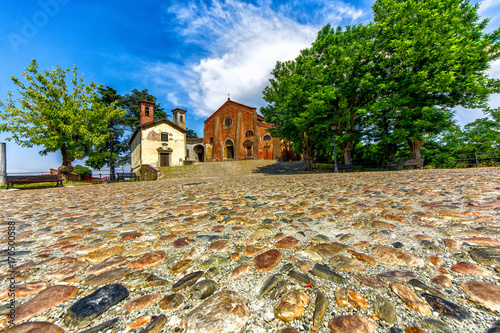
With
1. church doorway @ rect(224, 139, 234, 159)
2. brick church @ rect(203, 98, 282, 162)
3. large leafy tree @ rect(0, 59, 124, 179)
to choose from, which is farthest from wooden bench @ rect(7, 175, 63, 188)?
church doorway @ rect(224, 139, 234, 159)

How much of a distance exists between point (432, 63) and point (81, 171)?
37.1m

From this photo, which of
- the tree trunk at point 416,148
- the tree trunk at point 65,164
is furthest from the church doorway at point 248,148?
the tree trunk at point 65,164

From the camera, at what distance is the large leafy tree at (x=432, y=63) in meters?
11.4

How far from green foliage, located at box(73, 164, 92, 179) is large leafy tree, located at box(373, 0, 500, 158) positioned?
32.9 metres

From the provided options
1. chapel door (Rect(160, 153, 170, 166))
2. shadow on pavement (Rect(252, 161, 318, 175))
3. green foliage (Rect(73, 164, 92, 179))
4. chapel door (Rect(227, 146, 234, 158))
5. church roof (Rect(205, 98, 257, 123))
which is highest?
church roof (Rect(205, 98, 257, 123))

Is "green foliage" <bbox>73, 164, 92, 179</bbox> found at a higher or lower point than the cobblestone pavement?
higher

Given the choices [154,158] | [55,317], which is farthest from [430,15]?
[154,158]

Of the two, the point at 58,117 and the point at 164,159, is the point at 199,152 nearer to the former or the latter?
the point at 164,159

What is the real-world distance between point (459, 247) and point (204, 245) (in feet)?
7.27

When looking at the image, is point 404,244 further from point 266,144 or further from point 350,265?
point 266,144

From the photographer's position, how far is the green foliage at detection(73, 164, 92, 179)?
23730 mm

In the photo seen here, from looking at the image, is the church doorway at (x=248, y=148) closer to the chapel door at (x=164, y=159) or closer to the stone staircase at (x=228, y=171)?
the stone staircase at (x=228, y=171)

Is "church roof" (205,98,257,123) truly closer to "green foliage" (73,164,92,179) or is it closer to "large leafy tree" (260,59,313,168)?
"large leafy tree" (260,59,313,168)

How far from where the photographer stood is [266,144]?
32.5 metres
